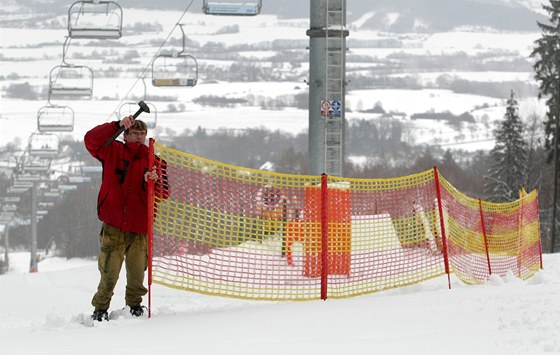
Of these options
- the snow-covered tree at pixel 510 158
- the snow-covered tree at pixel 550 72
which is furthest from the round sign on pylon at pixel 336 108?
the snow-covered tree at pixel 510 158

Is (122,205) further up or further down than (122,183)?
further down

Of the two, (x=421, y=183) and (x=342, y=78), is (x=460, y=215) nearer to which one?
(x=421, y=183)

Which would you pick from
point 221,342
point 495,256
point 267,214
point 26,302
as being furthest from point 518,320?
point 495,256

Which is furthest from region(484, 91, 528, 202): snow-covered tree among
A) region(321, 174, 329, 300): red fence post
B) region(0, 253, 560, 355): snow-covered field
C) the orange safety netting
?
region(0, 253, 560, 355): snow-covered field

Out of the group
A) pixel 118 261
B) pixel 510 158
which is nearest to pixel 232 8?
pixel 118 261

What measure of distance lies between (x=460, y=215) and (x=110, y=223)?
5.68 meters

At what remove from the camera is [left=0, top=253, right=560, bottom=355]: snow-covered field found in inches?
249

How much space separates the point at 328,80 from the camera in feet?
50.2

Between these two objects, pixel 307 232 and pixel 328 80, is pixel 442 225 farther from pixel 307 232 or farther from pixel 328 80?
pixel 328 80

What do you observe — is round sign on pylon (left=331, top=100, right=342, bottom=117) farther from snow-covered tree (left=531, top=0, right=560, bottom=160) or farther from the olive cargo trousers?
snow-covered tree (left=531, top=0, right=560, bottom=160)

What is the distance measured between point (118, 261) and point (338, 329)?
2.07 meters

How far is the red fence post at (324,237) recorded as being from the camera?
9.51m

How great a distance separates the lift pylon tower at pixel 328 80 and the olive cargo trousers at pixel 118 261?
7.33 m

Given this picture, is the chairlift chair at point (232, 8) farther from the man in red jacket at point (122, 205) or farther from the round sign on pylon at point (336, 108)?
the man in red jacket at point (122, 205)
